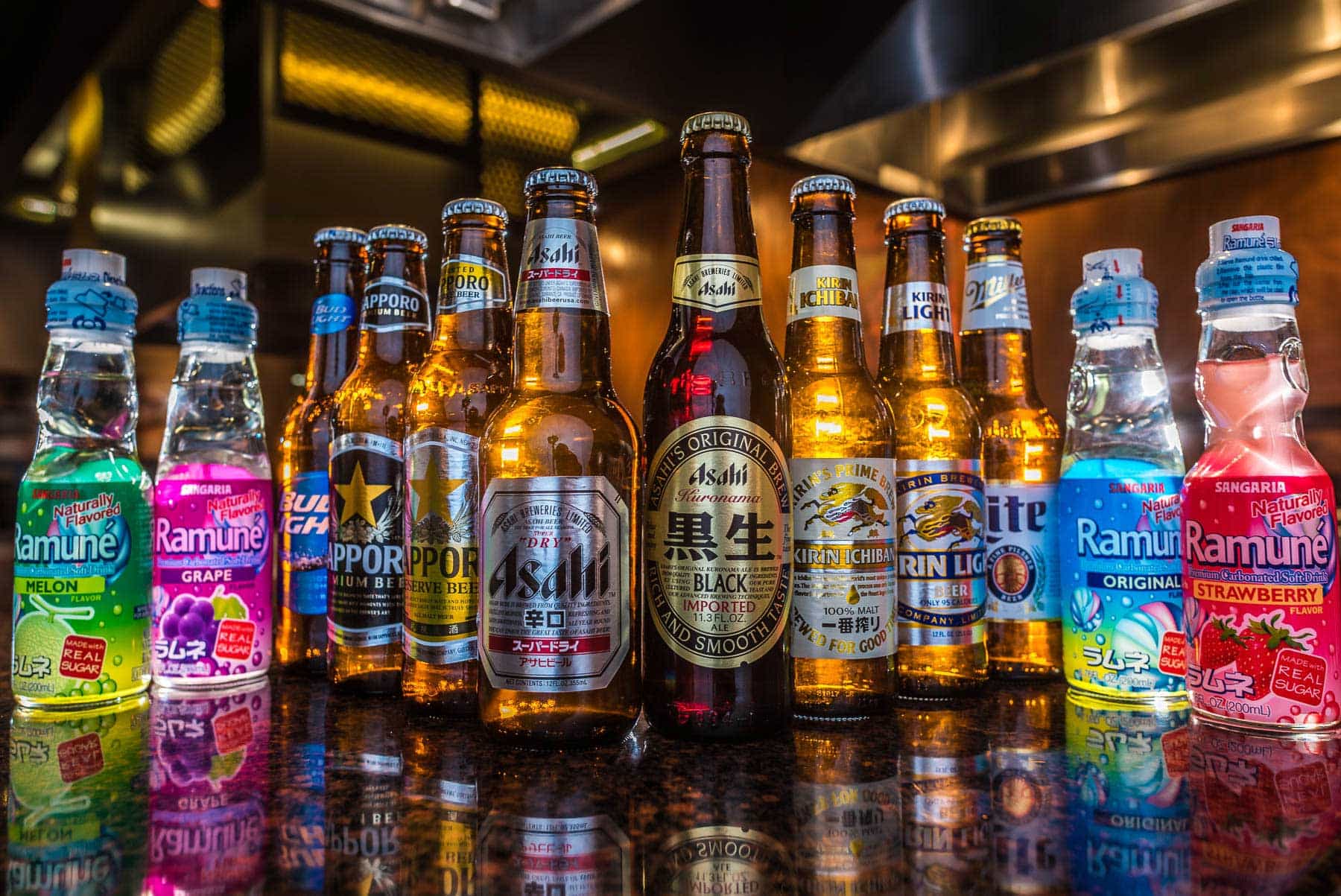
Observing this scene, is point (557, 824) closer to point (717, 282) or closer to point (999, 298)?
point (717, 282)

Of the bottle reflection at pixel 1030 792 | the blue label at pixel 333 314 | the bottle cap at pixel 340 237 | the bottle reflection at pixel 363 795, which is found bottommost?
the bottle reflection at pixel 1030 792

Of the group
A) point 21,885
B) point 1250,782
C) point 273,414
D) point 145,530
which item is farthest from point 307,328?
point 1250,782

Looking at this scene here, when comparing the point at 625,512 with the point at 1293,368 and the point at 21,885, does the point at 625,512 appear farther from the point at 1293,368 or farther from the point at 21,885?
the point at 1293,368

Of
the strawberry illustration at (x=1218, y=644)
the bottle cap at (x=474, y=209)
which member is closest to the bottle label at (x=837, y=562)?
the strawberry illustration at (x=1218, y=644)

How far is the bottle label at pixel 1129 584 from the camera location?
737 mm

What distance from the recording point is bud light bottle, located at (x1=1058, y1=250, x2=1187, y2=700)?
29.1 inches

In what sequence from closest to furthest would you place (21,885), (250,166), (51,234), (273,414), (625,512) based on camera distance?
(21,885)
(625,512)
(250,166)
(273,414)
(51,234)

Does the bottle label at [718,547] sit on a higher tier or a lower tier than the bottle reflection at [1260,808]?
higher

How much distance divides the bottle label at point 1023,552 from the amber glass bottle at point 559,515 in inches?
15.6

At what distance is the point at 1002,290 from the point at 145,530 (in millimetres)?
878

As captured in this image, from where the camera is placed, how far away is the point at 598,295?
2.31 ft

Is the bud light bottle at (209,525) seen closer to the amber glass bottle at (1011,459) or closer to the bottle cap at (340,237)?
the bottle cap at (340,237)

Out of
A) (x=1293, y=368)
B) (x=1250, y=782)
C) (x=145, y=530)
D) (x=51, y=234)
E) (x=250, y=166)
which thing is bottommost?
(x=1250, y=782)

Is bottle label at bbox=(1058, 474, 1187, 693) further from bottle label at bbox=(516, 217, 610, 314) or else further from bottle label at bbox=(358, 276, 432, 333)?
bottle label at bbox=(358, 276, 432, 333)
